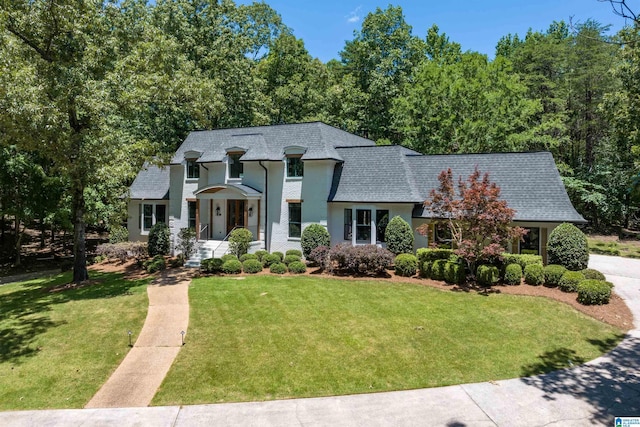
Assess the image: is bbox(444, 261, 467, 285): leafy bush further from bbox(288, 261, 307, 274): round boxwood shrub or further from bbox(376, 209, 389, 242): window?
bbox(288, 261, 307, 274): round boxwood shrub

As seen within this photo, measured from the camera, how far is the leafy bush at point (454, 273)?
50.7ft

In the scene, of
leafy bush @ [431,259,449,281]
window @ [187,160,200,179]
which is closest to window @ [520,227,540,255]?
leafy bush @ [431,259,449,281]

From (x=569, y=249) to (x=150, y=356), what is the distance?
51.7 feet

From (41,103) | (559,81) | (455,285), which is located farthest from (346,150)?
(559,81)

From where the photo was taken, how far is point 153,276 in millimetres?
18719

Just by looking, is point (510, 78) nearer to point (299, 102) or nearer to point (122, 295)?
point (299, 102)

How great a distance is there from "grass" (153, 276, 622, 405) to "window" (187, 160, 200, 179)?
1140 centimetres

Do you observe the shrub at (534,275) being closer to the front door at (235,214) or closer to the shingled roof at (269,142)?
the shingled roof at (269,142)

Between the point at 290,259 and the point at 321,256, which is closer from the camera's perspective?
the point at 321,256

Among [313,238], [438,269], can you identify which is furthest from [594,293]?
[313,238]

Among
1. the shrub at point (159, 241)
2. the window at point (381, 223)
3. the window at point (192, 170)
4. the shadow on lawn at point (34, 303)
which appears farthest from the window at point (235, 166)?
the window at point (381, 223)

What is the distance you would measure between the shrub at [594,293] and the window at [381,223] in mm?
8864

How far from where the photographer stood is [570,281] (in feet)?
45.8

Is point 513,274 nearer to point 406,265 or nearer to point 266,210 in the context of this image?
point 406,265
